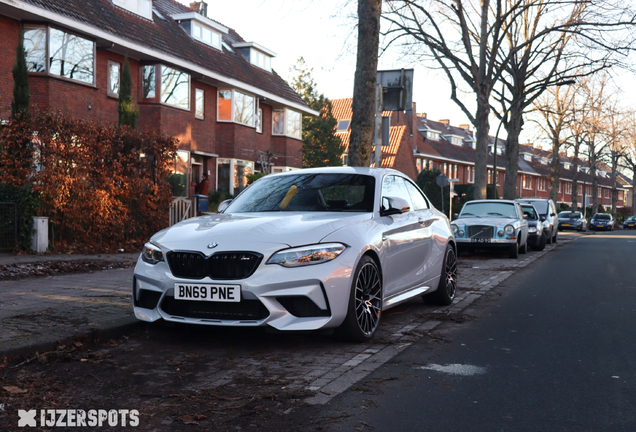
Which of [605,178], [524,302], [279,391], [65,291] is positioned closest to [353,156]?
[524,302]

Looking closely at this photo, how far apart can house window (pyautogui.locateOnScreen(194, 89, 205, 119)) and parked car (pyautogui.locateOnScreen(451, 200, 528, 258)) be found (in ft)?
47.4

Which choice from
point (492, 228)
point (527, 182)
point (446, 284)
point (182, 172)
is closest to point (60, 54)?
point (182, 172)

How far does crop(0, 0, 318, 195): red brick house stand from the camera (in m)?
19.4

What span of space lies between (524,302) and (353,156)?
6.05 m

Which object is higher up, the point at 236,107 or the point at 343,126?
the point at 343,126

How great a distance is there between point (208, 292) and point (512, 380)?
7.92ft

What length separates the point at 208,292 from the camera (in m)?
5.25

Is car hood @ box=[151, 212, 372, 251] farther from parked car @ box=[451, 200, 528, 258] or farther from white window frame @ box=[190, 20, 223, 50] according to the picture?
white window frame @ box=[190, 20, 223, 50]

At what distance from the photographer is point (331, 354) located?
5418 millimetres

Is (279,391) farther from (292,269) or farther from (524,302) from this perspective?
(524,302)

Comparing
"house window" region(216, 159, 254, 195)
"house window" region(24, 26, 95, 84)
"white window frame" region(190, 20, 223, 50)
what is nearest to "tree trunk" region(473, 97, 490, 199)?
"house window" region(216, 159, 254, 195)

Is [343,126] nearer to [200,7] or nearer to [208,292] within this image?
[200,7]

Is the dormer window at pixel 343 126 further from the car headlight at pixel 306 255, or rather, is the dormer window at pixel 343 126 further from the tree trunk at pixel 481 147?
the car headlight at pixel 306 255

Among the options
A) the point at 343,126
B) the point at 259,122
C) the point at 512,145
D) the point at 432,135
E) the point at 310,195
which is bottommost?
the point at 310,195
